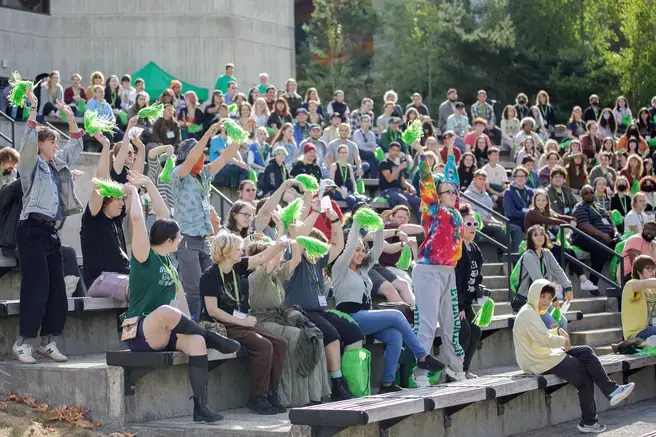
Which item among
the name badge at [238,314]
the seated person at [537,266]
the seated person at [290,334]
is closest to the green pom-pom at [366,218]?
the seated person at [290,334]

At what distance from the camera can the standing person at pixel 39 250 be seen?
10141 millimetres

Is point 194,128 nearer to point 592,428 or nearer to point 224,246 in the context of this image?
point 224,246

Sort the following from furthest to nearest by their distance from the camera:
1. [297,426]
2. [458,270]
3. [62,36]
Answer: [62,36] → [458,270] → [297,426]

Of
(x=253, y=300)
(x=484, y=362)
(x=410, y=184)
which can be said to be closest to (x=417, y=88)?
(x=410, y=184)

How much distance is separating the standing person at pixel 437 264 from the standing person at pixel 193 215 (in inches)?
80.6

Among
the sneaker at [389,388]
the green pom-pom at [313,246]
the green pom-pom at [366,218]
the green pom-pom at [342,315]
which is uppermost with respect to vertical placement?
the green pom-pom at [366,218]

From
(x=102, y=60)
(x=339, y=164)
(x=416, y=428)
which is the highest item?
(x=102, y=60)

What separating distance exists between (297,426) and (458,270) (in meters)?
3.45

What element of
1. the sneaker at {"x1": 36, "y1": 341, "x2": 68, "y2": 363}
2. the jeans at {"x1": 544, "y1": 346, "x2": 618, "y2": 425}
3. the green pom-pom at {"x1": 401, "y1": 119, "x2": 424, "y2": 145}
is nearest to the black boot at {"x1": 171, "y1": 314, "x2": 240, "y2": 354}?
the sneaker at {"x1": 36, "y1": 341, "x2": 68, "y2": 363}

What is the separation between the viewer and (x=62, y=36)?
2500cm

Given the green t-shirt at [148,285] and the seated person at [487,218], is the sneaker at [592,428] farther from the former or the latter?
the seated person at [487,218]

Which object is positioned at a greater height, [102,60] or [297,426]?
[102,60]

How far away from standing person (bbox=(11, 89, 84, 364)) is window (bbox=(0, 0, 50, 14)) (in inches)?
568

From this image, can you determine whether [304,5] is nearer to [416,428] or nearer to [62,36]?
[62,36]
